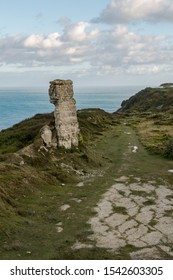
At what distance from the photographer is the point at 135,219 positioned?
1573 cm

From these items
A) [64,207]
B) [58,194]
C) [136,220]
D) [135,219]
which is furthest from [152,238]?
[58,194]

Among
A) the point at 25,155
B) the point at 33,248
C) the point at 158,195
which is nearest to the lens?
the point at 33,248

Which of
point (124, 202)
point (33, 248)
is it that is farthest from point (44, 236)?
point (124, 202)

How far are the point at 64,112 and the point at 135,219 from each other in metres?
12.3

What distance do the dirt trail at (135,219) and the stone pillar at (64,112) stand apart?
5129 millimetres

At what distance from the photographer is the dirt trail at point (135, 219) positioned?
42.4ft

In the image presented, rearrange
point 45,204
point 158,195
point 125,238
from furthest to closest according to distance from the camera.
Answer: point 158,195
point 45,204
point 125,238

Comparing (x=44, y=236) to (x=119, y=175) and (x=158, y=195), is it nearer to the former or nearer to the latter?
(x=158, y=195)

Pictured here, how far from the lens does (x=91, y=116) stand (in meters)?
49.9

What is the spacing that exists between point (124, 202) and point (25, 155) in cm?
754

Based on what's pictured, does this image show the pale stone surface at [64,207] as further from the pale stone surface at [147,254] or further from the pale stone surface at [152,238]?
the pale stone surface at [147,254]

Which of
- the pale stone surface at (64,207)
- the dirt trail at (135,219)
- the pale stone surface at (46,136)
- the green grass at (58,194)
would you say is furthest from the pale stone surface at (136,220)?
the pale stone surface at (46,136)

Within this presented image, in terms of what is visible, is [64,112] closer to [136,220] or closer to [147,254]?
[136,220]

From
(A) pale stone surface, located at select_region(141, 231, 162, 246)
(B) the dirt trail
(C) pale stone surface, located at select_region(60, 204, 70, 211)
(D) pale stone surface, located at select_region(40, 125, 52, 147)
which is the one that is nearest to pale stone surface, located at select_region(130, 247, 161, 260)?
(B) the dirt trail
